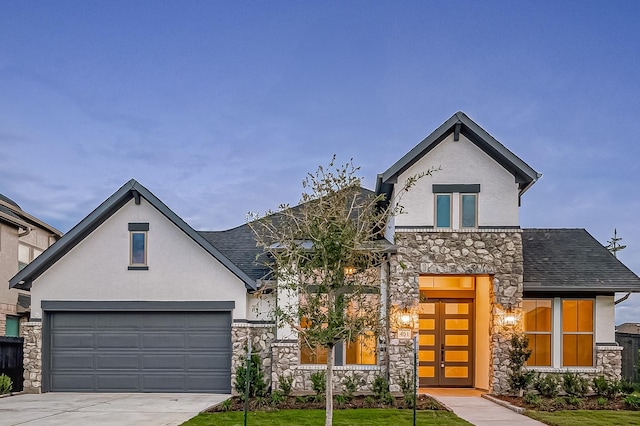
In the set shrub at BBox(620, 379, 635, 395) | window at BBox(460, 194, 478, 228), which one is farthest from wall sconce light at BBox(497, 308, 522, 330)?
shrub at BBox(620, 379, 635, 395)

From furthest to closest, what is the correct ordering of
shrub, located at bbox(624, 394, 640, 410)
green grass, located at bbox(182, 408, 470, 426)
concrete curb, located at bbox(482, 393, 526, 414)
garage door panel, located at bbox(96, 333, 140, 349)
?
garage door panel, located at bbox(96, 333, 140, 349), shrub, located at bbox(624, 394, 640, 410), concrete curb, located at bbox(482, 393, 526, 414), green grass, located at bbox(182, 408, 470, 426)

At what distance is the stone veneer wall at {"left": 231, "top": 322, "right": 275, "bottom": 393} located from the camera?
15.6 metres

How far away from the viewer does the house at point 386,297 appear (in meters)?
15.0

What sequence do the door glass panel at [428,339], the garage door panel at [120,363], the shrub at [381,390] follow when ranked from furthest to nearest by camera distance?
the door glass panel at [428,339] → the garage door panel at [120,363] → the shrub at [381,390]

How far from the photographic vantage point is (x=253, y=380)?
1484 centimetres

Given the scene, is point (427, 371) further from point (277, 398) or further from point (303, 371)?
point (277, 398)

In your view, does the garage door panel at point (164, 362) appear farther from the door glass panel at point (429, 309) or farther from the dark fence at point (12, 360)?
the door glass panel at point (429, 309)

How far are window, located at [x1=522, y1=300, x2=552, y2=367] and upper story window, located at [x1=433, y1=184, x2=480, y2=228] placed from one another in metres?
2.86

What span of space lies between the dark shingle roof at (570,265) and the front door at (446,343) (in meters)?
2.13

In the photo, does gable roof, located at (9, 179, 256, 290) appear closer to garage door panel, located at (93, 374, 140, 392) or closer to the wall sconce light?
garage door panel, located at (93, 374, 140, 392)

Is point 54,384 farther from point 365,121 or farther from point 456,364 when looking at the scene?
point 365,121

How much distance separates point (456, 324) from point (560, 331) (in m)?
2.74

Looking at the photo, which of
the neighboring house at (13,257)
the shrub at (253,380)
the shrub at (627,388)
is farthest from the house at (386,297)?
the neighboring house at (13,257)

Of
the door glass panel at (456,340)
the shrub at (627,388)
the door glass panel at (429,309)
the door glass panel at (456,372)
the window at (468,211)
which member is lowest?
the door glass panel at (456,372)
